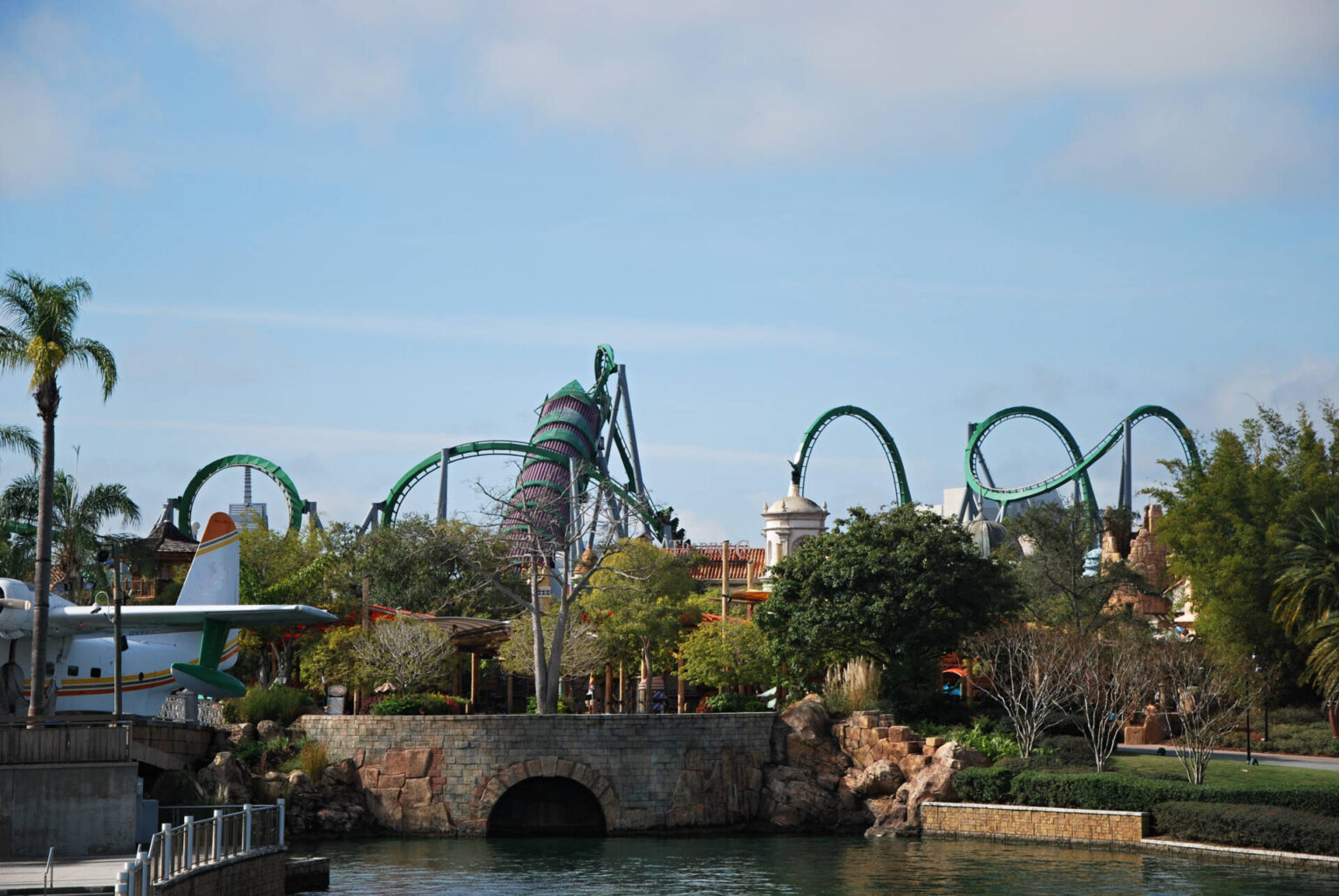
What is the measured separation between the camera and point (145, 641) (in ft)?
122

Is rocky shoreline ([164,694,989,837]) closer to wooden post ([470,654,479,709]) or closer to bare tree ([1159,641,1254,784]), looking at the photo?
bare tree ([1159,641,1254,784])

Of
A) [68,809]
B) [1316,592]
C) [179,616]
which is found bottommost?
[68,809]

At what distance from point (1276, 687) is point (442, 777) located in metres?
26.6

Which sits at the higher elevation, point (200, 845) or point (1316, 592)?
point (1316, 592)

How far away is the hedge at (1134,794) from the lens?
31219mm

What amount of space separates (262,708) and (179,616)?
697 cm

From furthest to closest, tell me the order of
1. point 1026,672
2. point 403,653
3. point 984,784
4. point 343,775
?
point 403,653 < point 1026,672 < point 343,775 < point 984,784

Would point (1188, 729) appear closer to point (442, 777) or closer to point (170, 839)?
point (442, 777)

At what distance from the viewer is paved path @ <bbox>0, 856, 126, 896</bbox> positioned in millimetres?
18709

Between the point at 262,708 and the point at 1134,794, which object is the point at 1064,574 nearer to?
the point at 1134,794

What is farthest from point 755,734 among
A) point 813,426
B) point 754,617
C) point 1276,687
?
point 813,426

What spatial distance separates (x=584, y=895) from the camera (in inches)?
1091

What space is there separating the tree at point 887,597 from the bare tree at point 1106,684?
328 cm

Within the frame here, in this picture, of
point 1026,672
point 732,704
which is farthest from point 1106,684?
point 732,704
